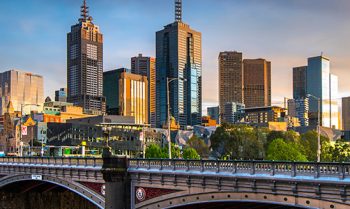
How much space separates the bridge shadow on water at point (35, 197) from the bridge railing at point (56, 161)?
12.8 ft

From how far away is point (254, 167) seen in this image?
3156 cm

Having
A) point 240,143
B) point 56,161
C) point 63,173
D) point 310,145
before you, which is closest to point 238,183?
point 63,173

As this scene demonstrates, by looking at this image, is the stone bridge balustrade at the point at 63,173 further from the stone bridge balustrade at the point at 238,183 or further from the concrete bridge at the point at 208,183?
the stone bridge balustrade at the point at 238,183

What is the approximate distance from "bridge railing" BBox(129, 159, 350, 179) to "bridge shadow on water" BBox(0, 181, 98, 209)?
100ft

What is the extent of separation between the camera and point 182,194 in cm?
3634

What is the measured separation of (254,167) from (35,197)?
4619 centimetres

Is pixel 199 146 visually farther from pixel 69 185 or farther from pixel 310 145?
pixel 69 185

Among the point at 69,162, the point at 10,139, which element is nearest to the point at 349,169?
the point at 69,162

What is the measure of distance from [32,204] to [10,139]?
105m

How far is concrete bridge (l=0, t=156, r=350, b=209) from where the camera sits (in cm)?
2775

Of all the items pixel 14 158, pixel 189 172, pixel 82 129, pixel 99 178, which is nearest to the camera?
pixel 189 172

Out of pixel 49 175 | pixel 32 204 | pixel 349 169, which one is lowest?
pixel 32 204

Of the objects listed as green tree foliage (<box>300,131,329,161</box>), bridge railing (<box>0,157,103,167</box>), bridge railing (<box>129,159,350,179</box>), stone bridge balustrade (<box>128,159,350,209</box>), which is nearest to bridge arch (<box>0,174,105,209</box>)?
bridge railing (<box>0,157,103,167</box>)

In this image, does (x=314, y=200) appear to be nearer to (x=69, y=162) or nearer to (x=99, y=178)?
(x=99, y=178)
